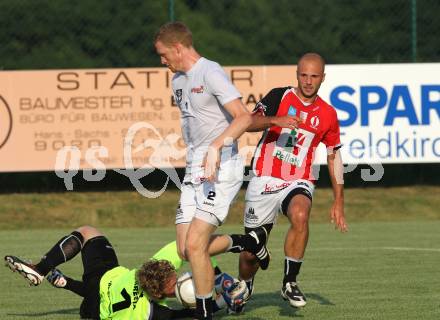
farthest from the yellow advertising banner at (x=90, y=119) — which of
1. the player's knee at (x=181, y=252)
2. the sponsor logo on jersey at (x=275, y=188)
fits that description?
the player's knee at (x=181, y=252)

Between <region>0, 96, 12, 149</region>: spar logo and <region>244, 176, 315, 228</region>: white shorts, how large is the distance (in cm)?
978

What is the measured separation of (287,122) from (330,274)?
348 centimetres

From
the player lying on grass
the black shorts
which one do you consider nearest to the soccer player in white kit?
the player lying on grass

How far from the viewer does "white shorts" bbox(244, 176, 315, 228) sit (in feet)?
33.0

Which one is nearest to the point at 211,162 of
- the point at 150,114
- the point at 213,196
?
the point at 213,196

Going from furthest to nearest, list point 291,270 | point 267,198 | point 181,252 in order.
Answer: point 267,198
point 291,270
point 181,252

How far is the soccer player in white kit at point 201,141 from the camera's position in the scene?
28.3 feet

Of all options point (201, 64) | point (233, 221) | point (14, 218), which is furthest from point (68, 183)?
point (201, 64)

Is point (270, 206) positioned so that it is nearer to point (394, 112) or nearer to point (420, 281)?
point (420, 281)

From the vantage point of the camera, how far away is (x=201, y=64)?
8820mm

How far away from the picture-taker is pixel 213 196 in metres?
8.84

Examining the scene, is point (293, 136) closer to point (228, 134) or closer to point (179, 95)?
point (179, 95)

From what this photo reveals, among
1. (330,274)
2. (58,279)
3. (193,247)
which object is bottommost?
(330,274)

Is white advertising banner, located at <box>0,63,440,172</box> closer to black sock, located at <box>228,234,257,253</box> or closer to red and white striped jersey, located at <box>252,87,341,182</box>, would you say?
red and white striped jersey, located at <box>252,87,341,182</box>
